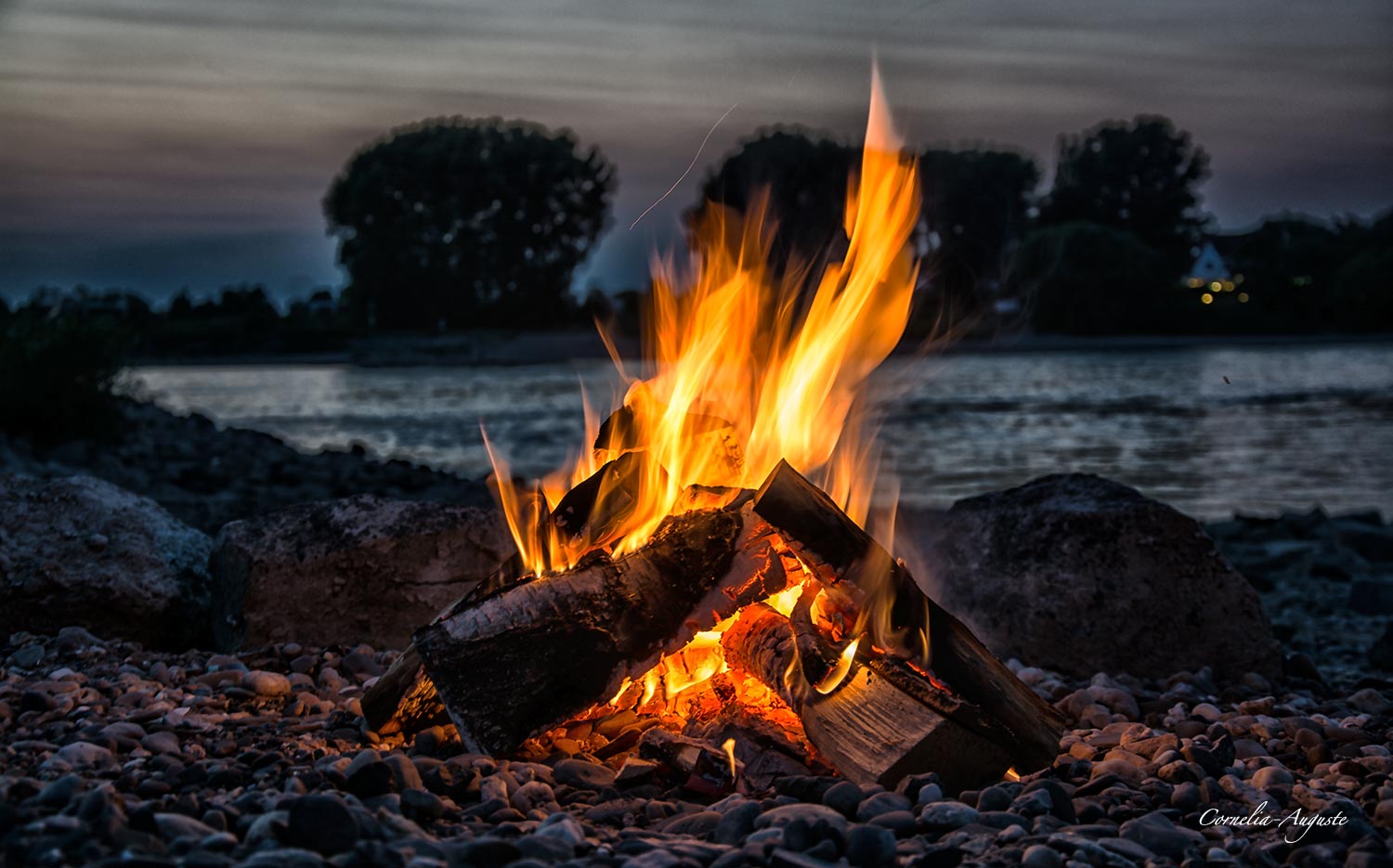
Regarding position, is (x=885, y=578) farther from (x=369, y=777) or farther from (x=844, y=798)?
(x=369, y=777)

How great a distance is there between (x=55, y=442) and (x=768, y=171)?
4081 centimetres

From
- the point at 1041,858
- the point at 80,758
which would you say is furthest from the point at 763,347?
the point at 80,758

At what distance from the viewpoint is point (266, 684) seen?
14.7 ft

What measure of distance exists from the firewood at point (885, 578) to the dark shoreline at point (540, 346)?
46.4 metres

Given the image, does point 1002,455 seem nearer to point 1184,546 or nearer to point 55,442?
point 1184,546

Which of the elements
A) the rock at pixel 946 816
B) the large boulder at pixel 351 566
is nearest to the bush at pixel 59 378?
the large boulder at pixel 351 566

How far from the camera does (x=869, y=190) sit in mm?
4910

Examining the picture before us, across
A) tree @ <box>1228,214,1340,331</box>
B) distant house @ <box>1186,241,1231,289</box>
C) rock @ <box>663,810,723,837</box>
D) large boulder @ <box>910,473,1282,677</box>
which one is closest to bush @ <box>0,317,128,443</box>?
large boulder @ <box>910,473,1282,677</box>

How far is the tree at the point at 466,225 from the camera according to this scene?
65125 millimetres

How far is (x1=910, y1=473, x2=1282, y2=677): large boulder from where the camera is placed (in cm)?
577

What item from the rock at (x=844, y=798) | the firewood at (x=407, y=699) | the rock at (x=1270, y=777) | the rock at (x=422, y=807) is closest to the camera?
the rock at (x=422, y=807)

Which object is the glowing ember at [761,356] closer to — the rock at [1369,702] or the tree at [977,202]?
the rock at [1369,702]

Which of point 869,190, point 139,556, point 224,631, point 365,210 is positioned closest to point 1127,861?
point 869,190

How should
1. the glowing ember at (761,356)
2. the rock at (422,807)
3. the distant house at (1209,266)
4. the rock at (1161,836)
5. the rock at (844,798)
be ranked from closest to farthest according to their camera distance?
the rock at (1161,836)
the rock at (422,807)
the rock at (844,798)
the glowing ember at (761,356)
the distant house at (1209,266)
